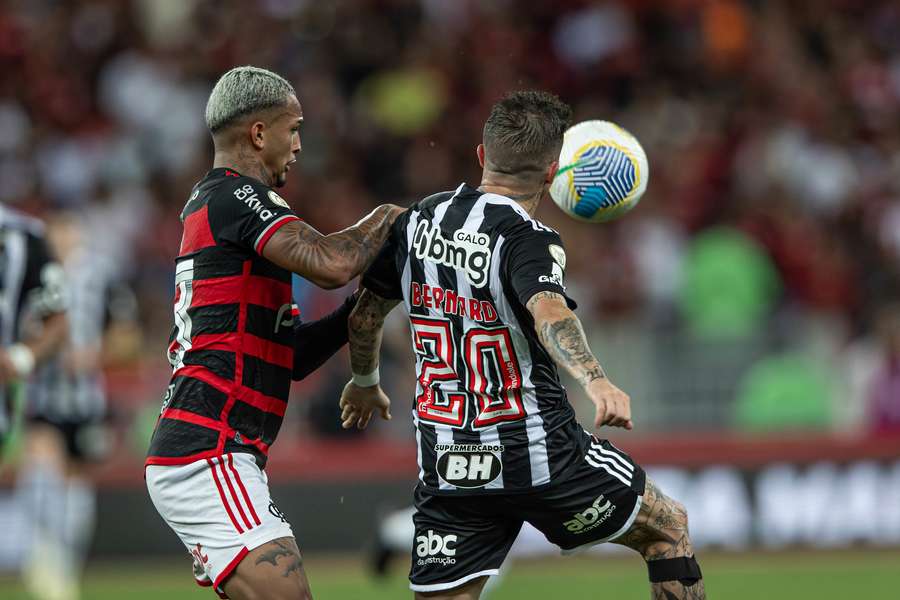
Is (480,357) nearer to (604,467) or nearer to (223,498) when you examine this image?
(604,467)

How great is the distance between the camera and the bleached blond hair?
570 cm

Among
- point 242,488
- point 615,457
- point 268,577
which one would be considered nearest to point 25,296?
point 242,488

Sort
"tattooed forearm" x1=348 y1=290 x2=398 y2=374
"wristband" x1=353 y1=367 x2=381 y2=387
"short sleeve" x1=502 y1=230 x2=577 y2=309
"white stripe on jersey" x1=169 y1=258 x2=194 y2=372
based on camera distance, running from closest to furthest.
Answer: "short sleeve" x1=502 y1=230 x2=577 y2=309 → "white stripe on jersey" x1=169 y1=258 x2=194 y2=372 → "tattooed forearm" x1=348 y1=290 x2=398 y2=374 → "wristband" x1=353 y1=367 x2=381 y2=387

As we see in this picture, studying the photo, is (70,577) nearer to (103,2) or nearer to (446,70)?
(446,70)

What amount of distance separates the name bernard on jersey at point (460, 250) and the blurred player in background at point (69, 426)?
575 cm

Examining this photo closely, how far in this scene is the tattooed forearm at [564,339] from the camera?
5.02 metres

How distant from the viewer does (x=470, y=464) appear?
5.58 meters

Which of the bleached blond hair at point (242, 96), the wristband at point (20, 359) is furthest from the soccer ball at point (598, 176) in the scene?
the wristband at point (20, 359)

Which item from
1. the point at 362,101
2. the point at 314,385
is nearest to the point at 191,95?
the point at 362,101

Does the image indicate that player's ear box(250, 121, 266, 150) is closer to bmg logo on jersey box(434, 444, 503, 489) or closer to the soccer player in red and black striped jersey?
the soccer player in red and black striped jersey

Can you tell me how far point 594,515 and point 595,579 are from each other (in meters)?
5.71

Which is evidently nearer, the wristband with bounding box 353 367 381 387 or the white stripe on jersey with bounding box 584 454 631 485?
the white stripe on jersey with bounding box 584 454 631 485

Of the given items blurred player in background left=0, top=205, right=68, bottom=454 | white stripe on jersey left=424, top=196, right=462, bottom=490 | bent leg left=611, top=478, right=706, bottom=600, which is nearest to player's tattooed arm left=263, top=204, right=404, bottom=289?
white stripe on jersey left=424, top=196, right=462, bottom=490

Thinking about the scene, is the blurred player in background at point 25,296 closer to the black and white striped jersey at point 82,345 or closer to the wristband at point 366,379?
the wristband at point 366,379
